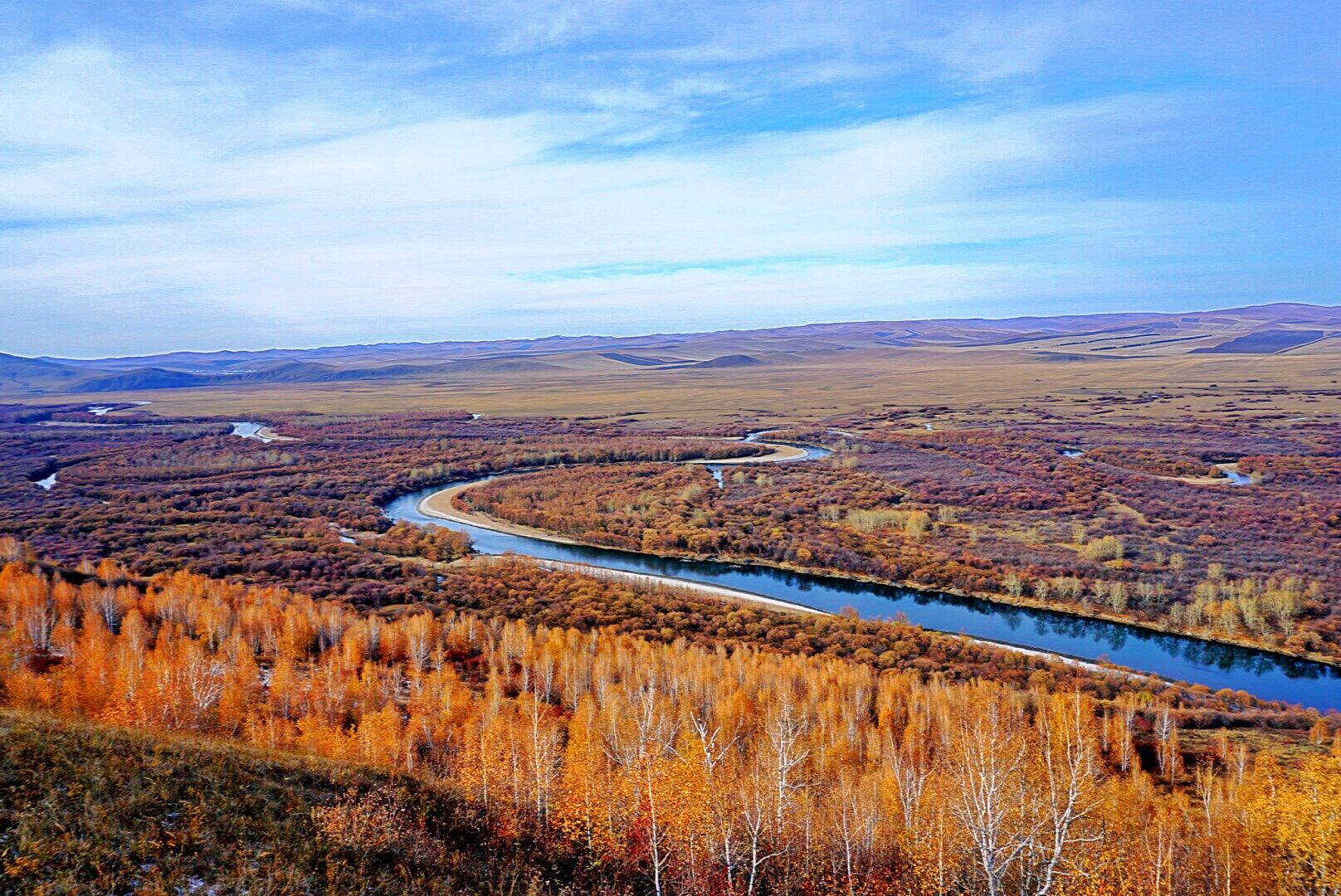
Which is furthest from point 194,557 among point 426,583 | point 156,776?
point 156,776

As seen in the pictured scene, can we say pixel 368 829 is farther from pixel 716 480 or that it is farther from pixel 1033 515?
pixel 716 480

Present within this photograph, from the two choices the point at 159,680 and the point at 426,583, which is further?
the point at 426,583

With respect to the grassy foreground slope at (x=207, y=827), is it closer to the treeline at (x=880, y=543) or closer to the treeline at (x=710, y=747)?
the treeline at (x=710, y=747)

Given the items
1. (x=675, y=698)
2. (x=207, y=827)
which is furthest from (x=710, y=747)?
(x=207, y=827)

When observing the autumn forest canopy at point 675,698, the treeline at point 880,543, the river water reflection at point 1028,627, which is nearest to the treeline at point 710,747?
the autumn forest canopy at point 675,698

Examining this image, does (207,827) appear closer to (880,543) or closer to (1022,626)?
(1022,626)

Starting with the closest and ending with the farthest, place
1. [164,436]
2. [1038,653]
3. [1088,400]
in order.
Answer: [1038,653] < [164,436] < [1088,400]
